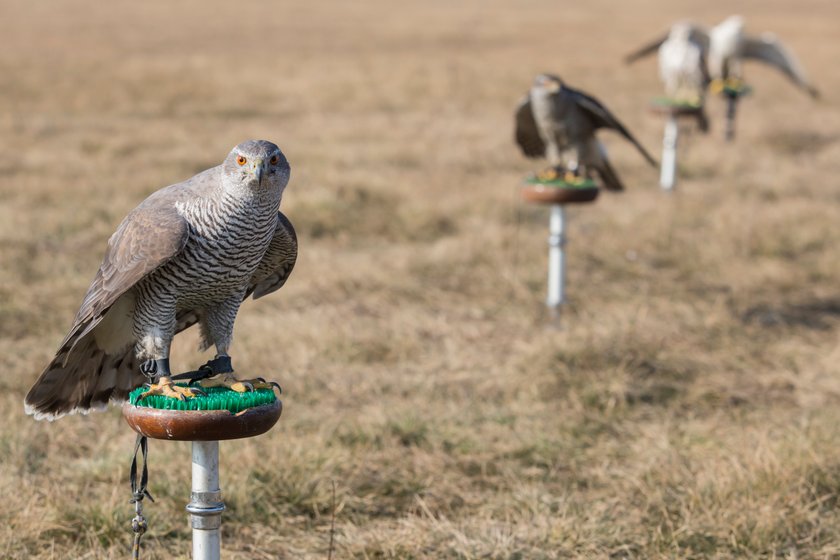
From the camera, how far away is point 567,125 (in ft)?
20.7

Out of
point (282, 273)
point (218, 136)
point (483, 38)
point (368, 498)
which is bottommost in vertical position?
point (368, 498)

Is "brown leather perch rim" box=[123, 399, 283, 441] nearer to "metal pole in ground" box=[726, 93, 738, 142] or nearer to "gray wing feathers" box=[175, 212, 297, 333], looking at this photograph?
"gray wing feathers" box=[175, 212, 297, 333]

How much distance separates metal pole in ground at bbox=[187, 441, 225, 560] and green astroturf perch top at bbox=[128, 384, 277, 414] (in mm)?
117

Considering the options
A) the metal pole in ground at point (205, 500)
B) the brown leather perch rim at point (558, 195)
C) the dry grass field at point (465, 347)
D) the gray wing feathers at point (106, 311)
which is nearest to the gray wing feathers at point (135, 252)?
the gray wing feathers at point (106, 311)

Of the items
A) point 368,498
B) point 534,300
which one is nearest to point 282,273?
point 368,498

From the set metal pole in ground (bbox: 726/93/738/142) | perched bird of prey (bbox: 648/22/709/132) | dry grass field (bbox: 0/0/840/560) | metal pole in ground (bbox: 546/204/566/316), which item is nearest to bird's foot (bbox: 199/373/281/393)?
dry grass field (bbox: 0/0/840/560)

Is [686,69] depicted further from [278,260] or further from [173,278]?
[173,278]

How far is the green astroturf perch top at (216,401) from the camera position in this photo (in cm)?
270

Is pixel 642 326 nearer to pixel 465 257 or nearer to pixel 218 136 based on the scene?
pixel 465 257

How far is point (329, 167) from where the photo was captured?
11.6 metres

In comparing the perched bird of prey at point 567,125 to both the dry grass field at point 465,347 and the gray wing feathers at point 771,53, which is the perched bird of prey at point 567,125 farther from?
the gray wing feathers at point 771,53

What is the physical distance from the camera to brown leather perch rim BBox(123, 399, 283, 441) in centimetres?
266

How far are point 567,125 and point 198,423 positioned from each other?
4.12 meters

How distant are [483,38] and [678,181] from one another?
23.2 meters
